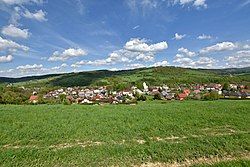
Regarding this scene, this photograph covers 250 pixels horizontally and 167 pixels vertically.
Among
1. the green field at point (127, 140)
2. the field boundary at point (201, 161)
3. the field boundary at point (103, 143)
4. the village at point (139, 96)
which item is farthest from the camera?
the village at point (139, 96)

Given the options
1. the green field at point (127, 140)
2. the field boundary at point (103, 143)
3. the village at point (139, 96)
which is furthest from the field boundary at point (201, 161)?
the village at point (139, 96)

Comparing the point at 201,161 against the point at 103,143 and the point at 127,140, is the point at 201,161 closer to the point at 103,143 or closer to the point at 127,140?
the point at 127,140

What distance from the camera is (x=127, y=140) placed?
15.3m

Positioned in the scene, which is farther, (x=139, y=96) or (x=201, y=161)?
(x=139, y=96)

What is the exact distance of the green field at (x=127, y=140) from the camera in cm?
1218

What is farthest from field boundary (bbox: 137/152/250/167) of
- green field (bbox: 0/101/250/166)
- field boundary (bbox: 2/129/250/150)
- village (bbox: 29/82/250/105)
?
village (bbox: 29/82/250/105)

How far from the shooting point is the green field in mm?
12180

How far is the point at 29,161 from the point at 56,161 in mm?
1336

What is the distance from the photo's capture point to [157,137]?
52.5ft

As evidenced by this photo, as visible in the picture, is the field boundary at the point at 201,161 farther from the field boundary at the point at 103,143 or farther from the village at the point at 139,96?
the village at the point at 139,96

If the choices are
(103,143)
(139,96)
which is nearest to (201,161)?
(103,143)

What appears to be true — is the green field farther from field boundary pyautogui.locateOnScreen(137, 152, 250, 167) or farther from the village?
the village

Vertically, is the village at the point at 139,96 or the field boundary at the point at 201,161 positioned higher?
the field boundary at the point at 201,161

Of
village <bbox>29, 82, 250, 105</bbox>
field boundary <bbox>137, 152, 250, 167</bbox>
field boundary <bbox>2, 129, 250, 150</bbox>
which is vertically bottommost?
village <bbox>29, 82, 250, 105</bbox>
